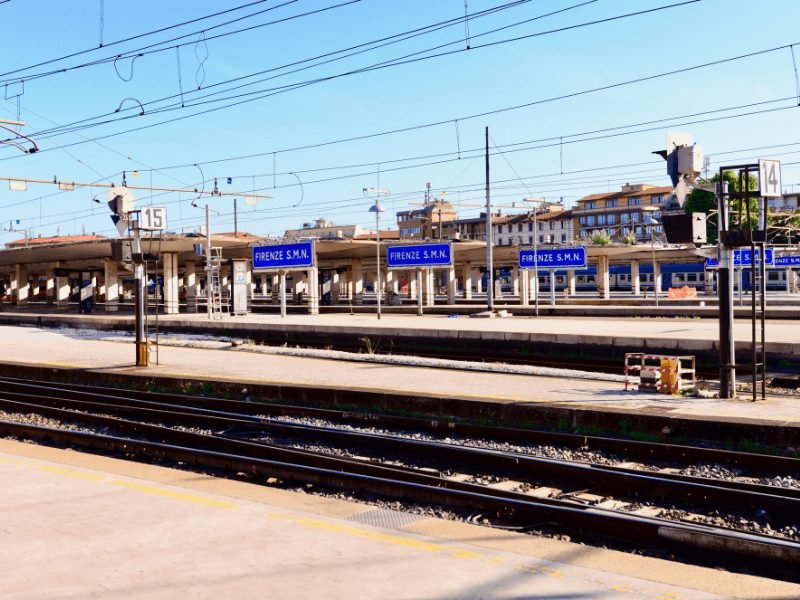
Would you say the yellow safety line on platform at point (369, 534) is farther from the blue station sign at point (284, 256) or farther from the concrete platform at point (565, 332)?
the blue station sign at point (284, 256)

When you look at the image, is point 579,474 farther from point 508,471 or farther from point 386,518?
point 386,518

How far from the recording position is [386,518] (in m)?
7.00

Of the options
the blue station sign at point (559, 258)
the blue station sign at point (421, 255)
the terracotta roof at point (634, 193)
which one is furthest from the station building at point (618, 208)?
the blue station sign at point (421, 255)

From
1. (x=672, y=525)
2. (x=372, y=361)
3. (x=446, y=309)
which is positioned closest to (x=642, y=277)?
(x=446, y=309)

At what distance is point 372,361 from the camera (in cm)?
2039

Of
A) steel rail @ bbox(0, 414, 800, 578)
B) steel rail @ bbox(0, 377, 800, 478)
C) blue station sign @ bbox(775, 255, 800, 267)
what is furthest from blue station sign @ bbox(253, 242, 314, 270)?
blue station sign @ bbox(775, 255, 800, 267)

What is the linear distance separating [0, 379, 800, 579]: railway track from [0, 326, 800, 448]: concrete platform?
90 cm

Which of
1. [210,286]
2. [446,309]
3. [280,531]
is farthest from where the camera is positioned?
[446,309]

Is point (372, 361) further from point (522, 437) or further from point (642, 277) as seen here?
point (642, 277)

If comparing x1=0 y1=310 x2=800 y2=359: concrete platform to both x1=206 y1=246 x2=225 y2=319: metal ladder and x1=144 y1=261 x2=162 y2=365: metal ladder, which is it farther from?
x1=206 y1=246 x2=225 y2=319: metal ladder

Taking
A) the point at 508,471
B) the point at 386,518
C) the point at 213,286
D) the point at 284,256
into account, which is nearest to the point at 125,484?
the point at 386,518

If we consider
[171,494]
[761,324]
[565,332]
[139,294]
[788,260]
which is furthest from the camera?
[788,260]

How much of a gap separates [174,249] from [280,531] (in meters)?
37.7

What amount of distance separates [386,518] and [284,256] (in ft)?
90.2
